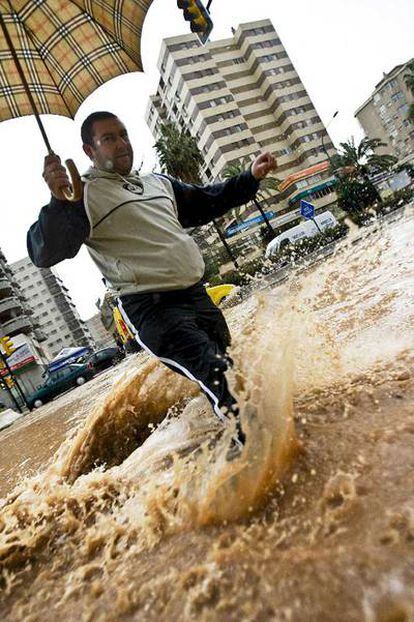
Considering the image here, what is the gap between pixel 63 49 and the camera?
3025 mm

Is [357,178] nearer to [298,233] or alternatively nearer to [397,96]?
[298,233]

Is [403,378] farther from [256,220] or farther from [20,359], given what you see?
[256,220]

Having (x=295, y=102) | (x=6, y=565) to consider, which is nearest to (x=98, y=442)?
(x=6, y=565)

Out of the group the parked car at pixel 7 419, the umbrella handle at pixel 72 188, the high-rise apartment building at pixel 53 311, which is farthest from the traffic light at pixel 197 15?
the high-rise apartment building at pixel 53 311

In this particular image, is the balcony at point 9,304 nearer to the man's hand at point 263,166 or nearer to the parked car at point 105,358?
the parked car at point 105,358

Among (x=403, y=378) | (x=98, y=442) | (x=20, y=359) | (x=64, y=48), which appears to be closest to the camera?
(x=403, y=378)

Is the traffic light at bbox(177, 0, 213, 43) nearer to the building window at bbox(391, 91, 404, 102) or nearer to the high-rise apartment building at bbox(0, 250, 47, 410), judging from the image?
the high-rise apartment building at bbox(0, 250, 47, 410)

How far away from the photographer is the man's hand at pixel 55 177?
208cm

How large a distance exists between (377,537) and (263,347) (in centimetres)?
119

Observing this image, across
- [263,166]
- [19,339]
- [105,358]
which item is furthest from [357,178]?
[19,339]

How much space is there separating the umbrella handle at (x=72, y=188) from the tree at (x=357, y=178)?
27134mm

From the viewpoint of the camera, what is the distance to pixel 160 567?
143 centimetres

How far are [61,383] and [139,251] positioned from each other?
22.7m

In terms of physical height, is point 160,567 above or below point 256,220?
below
